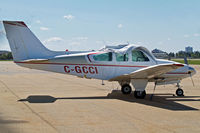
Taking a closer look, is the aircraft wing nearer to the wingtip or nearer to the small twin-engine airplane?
the small twin-engine airplane

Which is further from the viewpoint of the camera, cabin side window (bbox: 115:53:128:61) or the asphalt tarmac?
cabin side window (bbox: 115:53:128:61)

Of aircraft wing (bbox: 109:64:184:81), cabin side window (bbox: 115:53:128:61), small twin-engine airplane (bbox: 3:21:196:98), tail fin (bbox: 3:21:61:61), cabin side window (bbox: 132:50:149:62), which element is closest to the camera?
aircraft wing (bbox: 109:64:184:81)

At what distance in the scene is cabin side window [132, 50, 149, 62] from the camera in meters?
12.8

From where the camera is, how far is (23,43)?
11945mm

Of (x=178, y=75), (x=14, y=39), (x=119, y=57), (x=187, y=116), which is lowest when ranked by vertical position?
(x=187, y=116)

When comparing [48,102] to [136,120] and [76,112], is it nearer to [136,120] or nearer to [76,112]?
[76,112]

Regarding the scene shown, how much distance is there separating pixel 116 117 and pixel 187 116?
7.65 feet

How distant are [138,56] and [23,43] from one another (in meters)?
5.41

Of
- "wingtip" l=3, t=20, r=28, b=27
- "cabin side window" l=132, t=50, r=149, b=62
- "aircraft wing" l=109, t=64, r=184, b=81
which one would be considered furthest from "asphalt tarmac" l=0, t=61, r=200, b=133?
"wingtip" l=3, t=20, r=28, b=27

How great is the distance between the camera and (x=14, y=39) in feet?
38.5

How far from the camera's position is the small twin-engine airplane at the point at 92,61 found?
38.6 feet

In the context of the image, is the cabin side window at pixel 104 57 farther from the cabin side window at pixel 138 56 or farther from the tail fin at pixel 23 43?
the tail fin at pixel 23 43

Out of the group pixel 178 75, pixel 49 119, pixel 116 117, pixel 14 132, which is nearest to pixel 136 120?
pixel 116 117

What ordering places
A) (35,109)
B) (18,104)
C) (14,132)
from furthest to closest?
(18,104)
(35,109)
(14,132)
